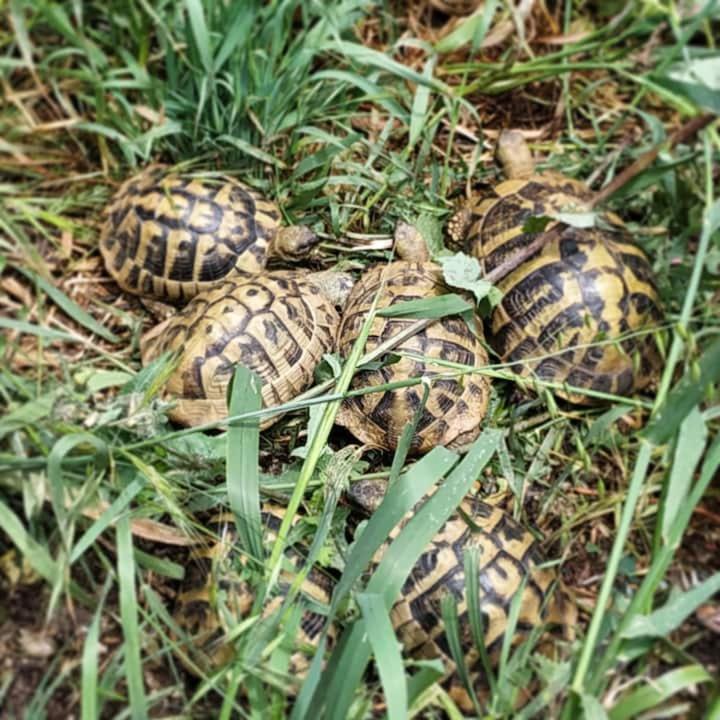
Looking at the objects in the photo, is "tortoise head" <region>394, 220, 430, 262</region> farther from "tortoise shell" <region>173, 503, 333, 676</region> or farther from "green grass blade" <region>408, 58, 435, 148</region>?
"tortoise shell" <region>173, 503, 333, 676</region>

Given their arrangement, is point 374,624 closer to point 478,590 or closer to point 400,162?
point 478,590

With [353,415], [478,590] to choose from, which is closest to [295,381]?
[353,415]

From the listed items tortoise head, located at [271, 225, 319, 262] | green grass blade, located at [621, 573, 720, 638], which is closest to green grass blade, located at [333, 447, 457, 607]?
green grass blade, located at [621, 573, 720, 638]

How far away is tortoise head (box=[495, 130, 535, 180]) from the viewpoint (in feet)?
8.52

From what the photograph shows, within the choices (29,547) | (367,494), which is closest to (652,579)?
(367,494)

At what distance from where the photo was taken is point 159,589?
2.06 m

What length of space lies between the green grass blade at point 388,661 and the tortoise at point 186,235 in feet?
4.25

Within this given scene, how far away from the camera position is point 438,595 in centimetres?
192

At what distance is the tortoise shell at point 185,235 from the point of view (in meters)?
2.54

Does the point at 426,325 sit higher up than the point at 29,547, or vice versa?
the point at 426,325

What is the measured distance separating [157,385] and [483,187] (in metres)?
1.36

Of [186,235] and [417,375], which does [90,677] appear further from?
[186,235]

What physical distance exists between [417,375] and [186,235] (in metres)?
0.93

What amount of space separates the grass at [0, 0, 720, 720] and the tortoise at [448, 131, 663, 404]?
119mm
